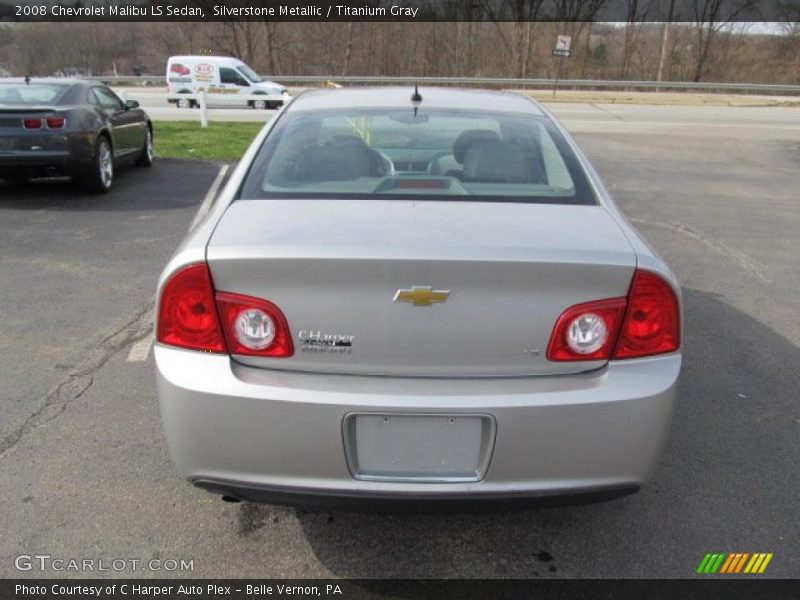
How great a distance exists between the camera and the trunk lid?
2.02 metres

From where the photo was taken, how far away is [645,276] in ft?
6.93

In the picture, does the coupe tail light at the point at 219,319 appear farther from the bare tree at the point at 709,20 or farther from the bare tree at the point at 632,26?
the bare tree at the point at 709,20

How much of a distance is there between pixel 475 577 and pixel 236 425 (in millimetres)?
1049

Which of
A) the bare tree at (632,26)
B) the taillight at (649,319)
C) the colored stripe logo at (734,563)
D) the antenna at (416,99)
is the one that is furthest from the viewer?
the bare tree at (632,26)

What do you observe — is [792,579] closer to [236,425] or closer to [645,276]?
[645,276]

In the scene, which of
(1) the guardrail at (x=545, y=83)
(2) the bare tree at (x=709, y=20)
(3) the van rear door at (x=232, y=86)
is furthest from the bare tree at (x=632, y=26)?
(3) the van rear door at (x=232, y=86)

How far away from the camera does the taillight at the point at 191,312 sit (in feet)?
6.89

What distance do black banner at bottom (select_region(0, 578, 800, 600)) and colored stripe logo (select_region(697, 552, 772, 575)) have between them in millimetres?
52

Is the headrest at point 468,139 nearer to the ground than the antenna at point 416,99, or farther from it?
nearer to the ground

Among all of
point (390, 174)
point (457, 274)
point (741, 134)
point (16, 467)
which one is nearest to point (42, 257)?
point (16, 467)

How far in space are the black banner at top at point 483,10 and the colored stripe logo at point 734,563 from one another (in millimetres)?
29764

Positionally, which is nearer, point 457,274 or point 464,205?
point 457,274

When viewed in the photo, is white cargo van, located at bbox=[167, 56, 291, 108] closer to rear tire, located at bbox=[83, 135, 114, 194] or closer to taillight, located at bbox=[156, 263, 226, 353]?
rear tire, located at bbox=[83, 135, 114, 194]

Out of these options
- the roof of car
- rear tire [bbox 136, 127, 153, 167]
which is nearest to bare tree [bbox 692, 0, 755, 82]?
rear tire [bbox 136, 127, 153, 167]
